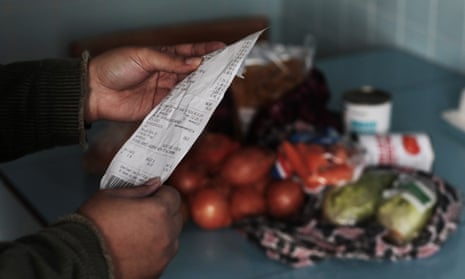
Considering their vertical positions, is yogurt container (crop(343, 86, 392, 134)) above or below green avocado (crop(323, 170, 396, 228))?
above

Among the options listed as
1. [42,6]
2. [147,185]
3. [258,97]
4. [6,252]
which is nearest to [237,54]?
[147,185]

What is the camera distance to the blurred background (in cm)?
207

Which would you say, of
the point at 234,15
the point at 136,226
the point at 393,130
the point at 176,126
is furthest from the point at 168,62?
the point at 234,15

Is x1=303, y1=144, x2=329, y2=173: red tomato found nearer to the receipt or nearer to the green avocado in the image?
the green avocado

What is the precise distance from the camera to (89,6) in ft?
8.67

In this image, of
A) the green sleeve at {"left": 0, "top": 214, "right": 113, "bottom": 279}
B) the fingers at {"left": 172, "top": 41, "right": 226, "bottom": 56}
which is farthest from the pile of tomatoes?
the green sleeve at {"left": 0, "top": 214, "right": 113, "bottom": 279}

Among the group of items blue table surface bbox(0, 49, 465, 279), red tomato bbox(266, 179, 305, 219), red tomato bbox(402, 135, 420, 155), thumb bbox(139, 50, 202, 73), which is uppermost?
thumb bbox(139, 50, 202, 73)

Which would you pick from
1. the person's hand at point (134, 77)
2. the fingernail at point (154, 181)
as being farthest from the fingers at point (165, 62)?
the fingernail at point (154, 181)

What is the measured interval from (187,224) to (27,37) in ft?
5.05

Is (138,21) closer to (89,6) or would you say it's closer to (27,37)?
(89,6)

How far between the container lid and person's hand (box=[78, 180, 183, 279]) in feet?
2.12

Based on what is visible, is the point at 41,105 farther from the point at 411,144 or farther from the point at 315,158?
the point at 411,144

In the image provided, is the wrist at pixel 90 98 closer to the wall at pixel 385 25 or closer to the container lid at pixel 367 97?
the container lid at pixel 367 97

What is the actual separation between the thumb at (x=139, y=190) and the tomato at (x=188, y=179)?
36 centimetres
